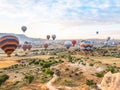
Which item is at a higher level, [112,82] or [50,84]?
[112,82]

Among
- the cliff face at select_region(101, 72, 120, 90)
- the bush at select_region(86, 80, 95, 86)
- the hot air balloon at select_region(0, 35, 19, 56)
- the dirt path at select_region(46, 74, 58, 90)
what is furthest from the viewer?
the hot air balloon at select_region(0, 35, 19, 56)

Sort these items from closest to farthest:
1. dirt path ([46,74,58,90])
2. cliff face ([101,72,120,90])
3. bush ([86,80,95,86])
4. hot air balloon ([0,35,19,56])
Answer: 1. cliff face ([101,72,120,90])
2. dirt path ([46,74,58,90])
3. bush ([86,80,95,86])
4. hot air balloon ([0,35,19,56])

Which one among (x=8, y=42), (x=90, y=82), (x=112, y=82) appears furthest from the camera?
(x=8, y=42)

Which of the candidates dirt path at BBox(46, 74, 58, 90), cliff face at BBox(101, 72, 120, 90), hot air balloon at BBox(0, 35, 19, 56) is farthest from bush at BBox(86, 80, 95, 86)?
hot air balloon at BBox(0, 35, 19, 56)

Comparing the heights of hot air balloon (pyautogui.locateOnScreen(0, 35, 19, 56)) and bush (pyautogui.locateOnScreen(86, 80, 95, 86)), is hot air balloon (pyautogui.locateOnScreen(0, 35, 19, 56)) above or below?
above

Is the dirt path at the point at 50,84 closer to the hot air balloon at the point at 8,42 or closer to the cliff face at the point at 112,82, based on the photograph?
the cliff face at the point at 112,82

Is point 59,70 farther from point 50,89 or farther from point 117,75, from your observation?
point 117,75

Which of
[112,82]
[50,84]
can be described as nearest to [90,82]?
[50,84]

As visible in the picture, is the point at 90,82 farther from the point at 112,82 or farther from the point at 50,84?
the point at 112,82

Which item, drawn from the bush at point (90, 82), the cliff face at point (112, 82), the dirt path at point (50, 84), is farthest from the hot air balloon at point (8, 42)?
the cliff face at point (112, 82)

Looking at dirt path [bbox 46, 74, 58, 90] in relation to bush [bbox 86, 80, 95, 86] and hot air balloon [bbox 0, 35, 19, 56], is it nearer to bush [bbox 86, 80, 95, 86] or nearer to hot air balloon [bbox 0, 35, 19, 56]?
bush [bbox 86, 80, 95, 86]

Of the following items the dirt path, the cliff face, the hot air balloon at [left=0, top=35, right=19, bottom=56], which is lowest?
the dirt path
